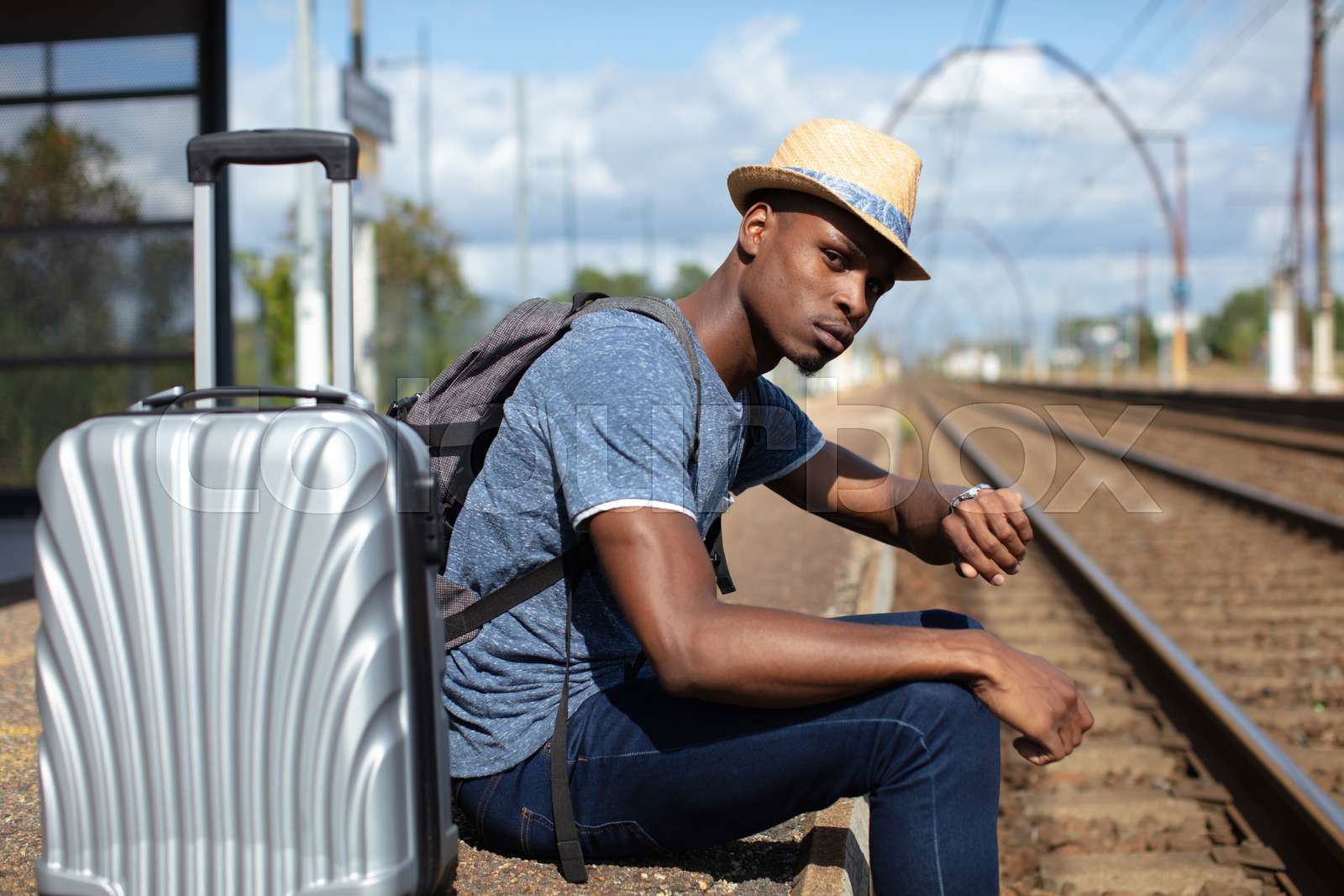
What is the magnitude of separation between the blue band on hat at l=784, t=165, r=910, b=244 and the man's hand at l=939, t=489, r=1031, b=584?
2.14 ft

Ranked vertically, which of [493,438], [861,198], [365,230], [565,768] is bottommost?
[565,768]

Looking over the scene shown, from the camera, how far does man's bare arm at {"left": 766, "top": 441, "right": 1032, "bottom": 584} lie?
2.83 m

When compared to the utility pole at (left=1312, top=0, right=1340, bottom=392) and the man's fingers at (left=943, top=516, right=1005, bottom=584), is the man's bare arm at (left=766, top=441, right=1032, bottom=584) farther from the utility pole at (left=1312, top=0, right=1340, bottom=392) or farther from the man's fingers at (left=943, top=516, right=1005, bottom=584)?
the utility pole at (left=1312, top=0, right=1340, bottom=392)

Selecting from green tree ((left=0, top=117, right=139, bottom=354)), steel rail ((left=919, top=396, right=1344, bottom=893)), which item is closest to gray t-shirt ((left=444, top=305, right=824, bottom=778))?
steel rail ((left=919, top=396, right=1344, bottom=893))

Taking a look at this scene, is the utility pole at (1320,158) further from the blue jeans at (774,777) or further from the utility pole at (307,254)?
the blue jeans at (774,777)

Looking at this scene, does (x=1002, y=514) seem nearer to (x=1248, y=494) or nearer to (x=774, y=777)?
(x=774, y=777)

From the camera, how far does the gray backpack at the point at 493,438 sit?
2.41 m

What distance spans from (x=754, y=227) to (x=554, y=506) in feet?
2.37

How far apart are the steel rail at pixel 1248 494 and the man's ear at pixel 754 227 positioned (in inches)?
144

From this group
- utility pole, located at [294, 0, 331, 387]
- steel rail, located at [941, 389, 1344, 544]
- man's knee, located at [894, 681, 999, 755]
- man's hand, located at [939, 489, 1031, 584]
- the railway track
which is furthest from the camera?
the railway track

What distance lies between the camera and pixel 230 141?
7.77ft

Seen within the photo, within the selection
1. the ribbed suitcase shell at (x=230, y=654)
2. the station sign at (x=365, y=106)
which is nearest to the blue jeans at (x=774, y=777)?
the ribbed suitcase shell at (x=230, y=654)

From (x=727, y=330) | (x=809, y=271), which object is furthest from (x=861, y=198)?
(x=727, y=330)

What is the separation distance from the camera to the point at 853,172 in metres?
2.47
